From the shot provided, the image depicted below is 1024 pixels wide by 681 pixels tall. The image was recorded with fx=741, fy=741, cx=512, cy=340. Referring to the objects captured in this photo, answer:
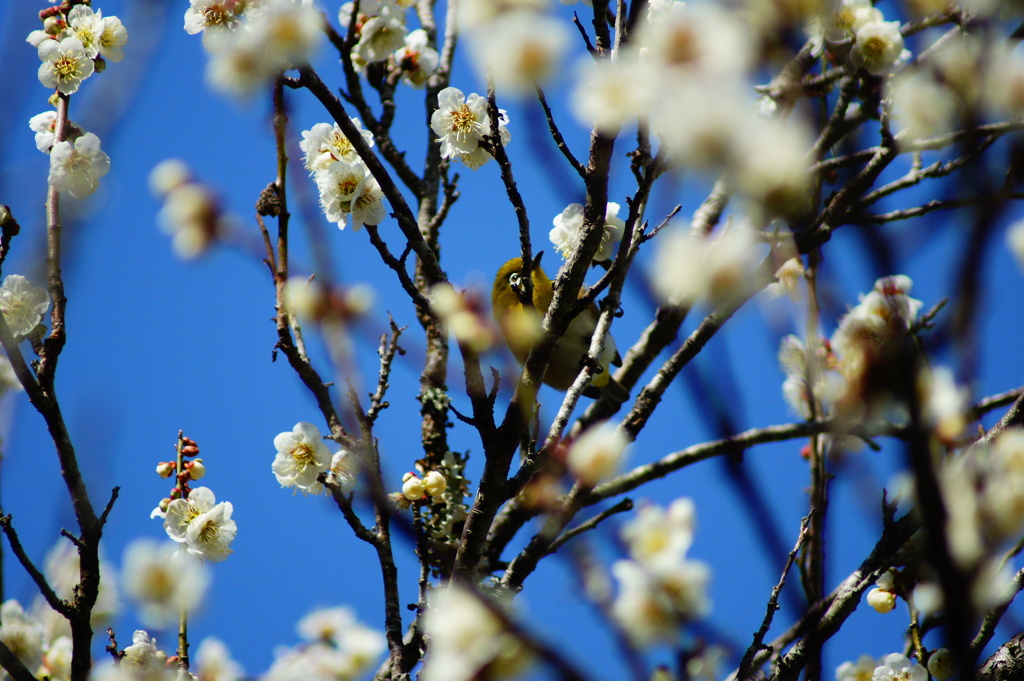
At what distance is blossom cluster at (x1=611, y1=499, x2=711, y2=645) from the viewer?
1086mm

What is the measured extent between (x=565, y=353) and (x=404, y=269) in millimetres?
2964

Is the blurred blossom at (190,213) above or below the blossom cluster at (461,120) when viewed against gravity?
below

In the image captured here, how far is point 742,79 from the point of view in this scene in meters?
0.73

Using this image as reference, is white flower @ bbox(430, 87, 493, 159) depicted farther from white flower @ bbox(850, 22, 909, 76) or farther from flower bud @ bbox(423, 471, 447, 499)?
flower bud @ bbox(423, 471, 447, 499)

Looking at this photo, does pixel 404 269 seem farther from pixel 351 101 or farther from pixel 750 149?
pixel 351 101

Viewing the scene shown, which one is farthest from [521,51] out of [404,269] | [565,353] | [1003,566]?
[565,353]

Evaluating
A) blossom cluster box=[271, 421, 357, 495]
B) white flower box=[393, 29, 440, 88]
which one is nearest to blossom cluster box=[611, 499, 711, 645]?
blossom cluster box=[271, 421, 357, 495]

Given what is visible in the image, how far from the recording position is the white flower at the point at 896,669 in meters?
2.38

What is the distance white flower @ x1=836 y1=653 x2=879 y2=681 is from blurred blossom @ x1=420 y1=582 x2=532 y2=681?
223cm

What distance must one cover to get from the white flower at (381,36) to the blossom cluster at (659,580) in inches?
104

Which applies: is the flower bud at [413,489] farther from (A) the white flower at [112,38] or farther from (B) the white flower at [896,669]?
(A) the white flower at [112,38]

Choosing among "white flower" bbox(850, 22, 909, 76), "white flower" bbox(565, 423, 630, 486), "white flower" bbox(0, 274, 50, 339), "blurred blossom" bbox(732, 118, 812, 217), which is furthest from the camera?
"white flower" bbox(0, 274, 50, 339)

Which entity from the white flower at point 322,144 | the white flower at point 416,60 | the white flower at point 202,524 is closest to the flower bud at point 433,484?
the white flower at point 202,524

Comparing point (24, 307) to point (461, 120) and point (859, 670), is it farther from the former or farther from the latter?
point (859, 670)
